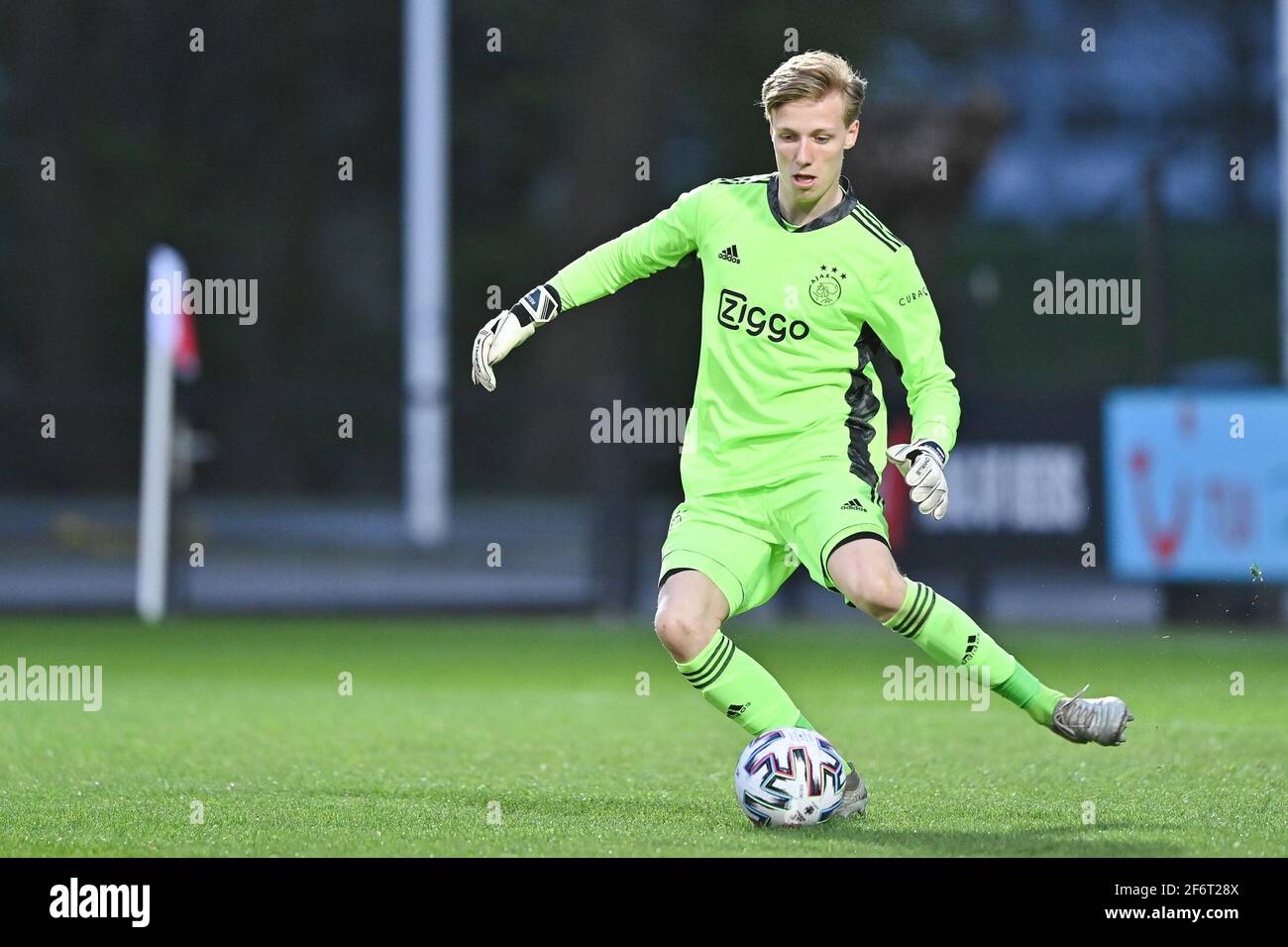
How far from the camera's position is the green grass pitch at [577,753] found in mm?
5480

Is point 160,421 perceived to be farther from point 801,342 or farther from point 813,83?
point 813,83

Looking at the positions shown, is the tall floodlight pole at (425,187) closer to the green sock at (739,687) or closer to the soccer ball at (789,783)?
the green sock at (739,687)

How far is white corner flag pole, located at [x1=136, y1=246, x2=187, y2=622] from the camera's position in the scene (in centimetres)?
Answer: 1348

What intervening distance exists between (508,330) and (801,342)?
82 cm

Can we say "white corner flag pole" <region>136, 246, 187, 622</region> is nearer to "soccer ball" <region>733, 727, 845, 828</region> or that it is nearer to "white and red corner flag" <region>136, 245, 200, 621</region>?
"white and red corner flag" <region>136, 245, 200, 621</region>

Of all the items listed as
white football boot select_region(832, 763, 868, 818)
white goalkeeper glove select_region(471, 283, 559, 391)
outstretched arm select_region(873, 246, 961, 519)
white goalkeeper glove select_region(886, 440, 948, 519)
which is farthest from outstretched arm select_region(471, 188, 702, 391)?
white football boot select_region(832, 763, 868, 818)

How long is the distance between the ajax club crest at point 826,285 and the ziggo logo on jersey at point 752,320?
86mm

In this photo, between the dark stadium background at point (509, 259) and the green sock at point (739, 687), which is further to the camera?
the dark stadium background at point (509, 259)

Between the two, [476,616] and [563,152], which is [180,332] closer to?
[476,616]

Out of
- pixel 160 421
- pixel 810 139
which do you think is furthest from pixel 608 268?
pixel 160 421

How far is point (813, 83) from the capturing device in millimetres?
5750

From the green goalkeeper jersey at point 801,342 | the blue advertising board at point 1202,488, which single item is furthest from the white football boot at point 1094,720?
the blue advertising board at point 1202,488

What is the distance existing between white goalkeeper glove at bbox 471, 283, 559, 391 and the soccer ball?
1.24 metres

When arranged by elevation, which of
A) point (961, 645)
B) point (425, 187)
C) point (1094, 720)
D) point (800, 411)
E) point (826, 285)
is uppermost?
point (425, 187)
